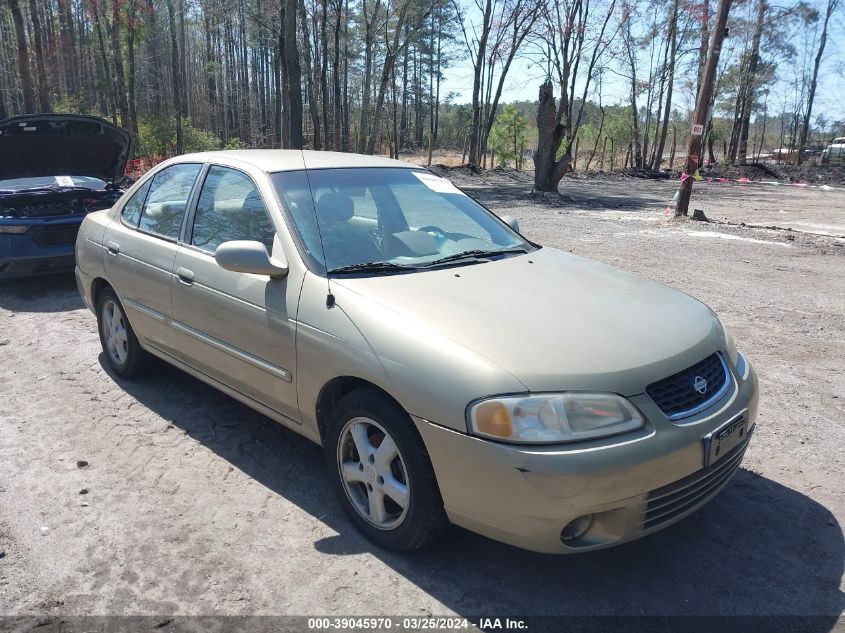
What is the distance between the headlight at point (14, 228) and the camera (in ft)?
22.5

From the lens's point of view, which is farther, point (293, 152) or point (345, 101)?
point (345, 101)

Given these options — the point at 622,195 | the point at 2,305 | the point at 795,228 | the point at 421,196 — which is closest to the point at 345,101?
the point at 622,195

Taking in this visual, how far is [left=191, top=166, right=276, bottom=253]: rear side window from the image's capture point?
3.49 m

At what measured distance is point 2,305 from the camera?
22.3ft

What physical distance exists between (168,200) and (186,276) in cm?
80

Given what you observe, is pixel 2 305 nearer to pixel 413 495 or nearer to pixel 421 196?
pixel 421 196

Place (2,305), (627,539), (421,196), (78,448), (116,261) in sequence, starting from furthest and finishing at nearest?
(2,305) < (116,261) < (421,196) < (78,448) < (627,539)

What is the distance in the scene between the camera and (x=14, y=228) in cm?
691

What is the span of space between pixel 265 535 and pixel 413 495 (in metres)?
0.82

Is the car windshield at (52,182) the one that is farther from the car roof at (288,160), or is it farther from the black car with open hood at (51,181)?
the car roof at (288,160)

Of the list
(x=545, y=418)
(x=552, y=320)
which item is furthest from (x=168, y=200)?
(x=545, y=418)

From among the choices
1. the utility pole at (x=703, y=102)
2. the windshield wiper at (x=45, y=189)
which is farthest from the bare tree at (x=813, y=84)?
the windshield wiper at (x=45, y=189)

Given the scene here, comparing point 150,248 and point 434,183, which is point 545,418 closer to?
point 434,183

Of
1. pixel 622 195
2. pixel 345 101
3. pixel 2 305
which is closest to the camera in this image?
pixel 2 305
